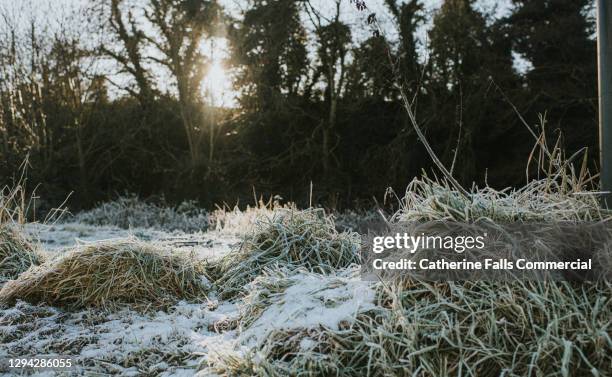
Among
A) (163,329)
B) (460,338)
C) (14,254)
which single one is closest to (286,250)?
(163,329)

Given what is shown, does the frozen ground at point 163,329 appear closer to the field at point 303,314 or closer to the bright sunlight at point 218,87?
the field at point 303,314

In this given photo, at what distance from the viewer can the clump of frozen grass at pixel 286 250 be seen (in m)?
3.26

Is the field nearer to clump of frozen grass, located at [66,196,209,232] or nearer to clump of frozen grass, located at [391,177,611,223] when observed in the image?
clump of frozen grass, located at [391,177,611,223]

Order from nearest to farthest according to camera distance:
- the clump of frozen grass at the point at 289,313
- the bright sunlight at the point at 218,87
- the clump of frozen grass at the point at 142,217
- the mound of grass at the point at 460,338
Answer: the mound of grass at the point at 460,338, the clump of frozen grass at the point at 289,313, the clump of frozen grass at the point at 142,217, the bright sunlight at the point at 218,87

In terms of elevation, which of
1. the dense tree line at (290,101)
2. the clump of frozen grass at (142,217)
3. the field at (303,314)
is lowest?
the clump of frozen grass at (142,217)

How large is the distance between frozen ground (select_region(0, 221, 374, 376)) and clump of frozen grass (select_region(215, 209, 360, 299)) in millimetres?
354

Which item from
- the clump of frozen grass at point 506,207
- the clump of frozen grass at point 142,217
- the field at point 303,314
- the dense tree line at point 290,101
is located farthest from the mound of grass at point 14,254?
the dense tree line at point 290,101

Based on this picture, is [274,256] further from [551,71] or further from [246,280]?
[551,71]

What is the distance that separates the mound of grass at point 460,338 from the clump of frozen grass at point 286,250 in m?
1.18

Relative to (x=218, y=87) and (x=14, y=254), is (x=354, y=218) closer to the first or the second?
(x=218, y=87)

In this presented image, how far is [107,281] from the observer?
2.97 metres

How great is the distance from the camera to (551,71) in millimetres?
10359

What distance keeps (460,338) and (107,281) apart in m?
1.98

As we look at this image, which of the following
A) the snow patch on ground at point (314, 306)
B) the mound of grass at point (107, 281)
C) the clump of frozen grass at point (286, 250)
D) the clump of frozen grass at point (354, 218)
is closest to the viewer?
the snow patch on ground at point (314, 306)
